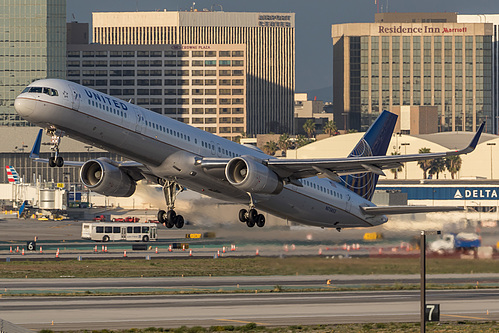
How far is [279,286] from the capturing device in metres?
83.8

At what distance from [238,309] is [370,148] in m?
22.9

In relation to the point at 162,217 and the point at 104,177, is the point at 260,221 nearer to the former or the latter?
the point at 162,217

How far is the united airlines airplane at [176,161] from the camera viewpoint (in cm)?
5900

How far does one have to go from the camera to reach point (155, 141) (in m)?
62.9

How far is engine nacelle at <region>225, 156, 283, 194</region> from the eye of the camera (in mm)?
63656

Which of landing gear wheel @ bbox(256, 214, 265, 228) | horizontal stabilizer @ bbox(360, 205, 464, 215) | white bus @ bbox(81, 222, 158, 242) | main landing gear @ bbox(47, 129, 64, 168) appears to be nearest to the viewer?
main landing gear @ bbox(47, 129, 64, 168)

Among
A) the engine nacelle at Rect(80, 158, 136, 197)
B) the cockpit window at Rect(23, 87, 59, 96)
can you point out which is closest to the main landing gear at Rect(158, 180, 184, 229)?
the engine nacelle at Rect(80, 158, 136, 197)

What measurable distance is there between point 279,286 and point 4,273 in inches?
1170

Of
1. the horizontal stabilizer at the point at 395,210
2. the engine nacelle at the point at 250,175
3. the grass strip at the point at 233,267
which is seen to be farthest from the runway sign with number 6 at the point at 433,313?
the grass strip at the point at 233,267

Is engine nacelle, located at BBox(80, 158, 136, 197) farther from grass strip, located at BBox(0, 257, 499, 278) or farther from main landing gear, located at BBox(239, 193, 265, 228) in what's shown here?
grass strip, located at BBox(0, 257, 499, 278)

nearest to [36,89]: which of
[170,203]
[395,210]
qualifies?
[170,203]

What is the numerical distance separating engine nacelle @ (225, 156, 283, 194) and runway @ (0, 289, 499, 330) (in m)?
9.20

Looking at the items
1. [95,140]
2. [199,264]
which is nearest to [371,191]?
[199,264]

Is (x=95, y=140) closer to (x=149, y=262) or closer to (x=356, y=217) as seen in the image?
(x=356, y=217)
